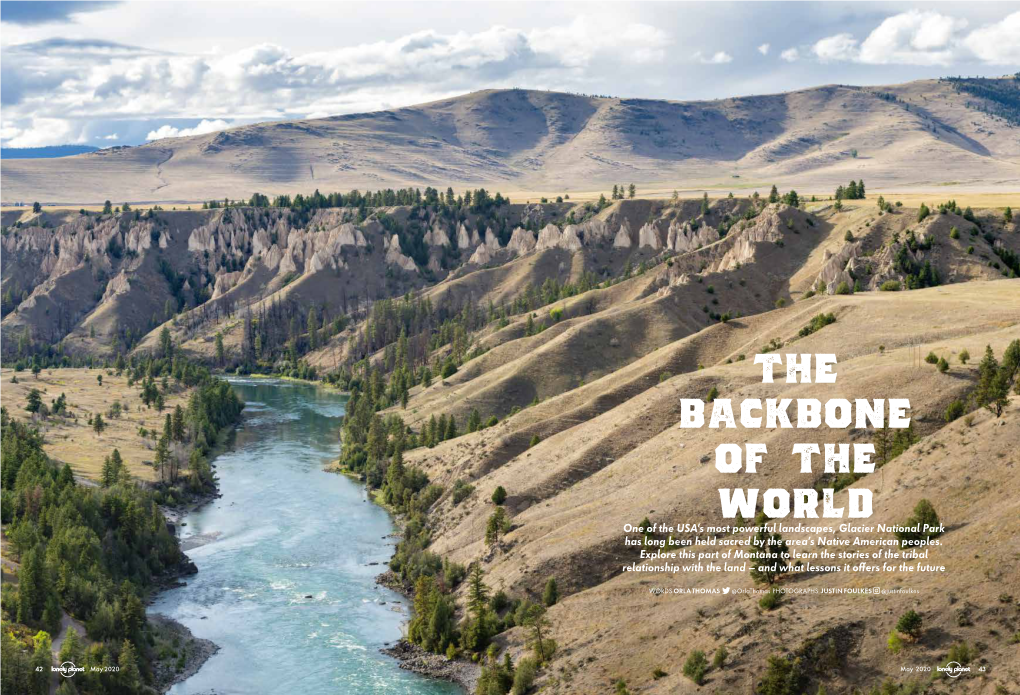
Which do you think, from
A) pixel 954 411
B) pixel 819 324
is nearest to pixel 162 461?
pixel 819 324

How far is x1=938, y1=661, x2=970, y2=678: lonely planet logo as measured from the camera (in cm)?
6262

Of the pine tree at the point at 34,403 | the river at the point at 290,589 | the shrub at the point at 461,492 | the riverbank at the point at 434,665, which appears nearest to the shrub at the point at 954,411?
the riverbank at the point at 434,665

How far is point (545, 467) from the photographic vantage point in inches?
4161

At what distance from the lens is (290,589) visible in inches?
3821

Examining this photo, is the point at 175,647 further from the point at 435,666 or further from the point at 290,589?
the point at 435,666

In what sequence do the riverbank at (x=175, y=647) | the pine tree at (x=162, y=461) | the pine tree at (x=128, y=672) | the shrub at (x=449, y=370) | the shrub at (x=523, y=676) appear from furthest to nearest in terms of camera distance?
1. the shrub at (x=449, y=370)
2. the pine tree at (x=162, y=461)
3. the riverbank at (x=175, y=647)
4. the pine tree at (x=128, y=672)
5. the shrub at (x=523, y=676)

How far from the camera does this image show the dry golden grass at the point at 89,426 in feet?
427

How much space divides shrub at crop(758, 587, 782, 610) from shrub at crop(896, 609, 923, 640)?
8.28 meters

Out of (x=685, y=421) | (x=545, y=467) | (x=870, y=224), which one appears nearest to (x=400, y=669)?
(x=545, y=467)

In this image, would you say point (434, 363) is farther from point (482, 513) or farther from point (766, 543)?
point (766, 543)

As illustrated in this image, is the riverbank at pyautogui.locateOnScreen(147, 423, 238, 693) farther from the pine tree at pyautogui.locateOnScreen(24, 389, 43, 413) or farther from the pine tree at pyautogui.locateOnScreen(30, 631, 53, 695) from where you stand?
the pine tree at pyautogui.locateOnScreen(24, 389, 43, 413)

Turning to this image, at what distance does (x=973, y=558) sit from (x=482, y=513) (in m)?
46.8

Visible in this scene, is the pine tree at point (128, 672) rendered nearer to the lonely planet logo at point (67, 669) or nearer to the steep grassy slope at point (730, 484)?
the lonely planet logo at point (67, 669)

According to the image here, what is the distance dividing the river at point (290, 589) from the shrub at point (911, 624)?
105 feet
